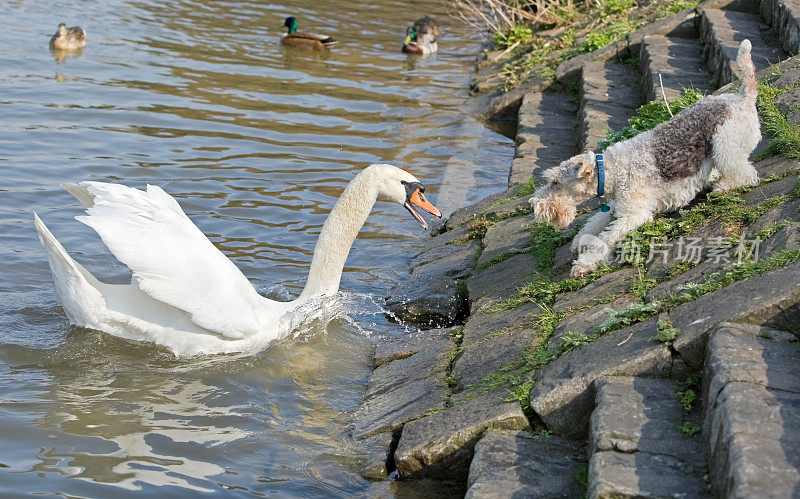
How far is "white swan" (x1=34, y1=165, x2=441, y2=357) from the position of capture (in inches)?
214

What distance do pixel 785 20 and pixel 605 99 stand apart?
2046mm

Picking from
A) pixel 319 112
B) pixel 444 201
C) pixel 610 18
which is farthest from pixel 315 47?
pixel 444 201

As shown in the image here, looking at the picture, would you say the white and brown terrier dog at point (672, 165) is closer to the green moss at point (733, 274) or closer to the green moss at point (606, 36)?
the green moss at point (733, 274)

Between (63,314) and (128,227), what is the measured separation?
4.98ft

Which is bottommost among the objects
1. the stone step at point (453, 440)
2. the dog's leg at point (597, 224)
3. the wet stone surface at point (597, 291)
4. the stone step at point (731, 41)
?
the stone step at point (453, 440)

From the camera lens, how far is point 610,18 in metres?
13.7

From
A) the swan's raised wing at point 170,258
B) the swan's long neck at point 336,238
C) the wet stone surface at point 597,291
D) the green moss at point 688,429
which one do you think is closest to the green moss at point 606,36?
the swan's long neck at point 336,238

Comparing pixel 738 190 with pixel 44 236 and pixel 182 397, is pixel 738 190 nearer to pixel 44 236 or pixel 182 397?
pixel 182 397

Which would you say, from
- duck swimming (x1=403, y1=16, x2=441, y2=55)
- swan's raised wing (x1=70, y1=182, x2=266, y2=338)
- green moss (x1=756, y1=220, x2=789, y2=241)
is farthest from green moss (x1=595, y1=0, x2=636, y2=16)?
swan's raised wing (x1=70, y1=182, x2=266, y2=338)

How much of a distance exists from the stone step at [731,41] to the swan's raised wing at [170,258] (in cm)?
500

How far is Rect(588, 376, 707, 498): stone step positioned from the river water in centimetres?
119

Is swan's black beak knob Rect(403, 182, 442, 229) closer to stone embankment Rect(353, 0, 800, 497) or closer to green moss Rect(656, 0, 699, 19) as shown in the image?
stone embankment Rect(353, 0, 800, 497)

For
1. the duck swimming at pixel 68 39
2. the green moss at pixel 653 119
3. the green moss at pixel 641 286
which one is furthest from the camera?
the duck swimming at pixel 68 39

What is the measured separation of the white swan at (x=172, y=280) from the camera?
17.8 ft
